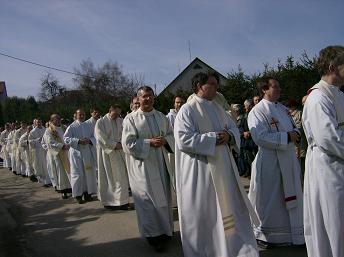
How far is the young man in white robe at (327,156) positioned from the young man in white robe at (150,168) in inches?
102

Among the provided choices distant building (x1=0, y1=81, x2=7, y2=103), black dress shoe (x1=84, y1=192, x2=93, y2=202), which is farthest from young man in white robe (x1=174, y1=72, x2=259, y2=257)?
distant building (x1=0, y1=81, x2=7, y2=103)

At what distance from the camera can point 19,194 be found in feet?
41.5

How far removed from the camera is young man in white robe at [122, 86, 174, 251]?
6.15 meters

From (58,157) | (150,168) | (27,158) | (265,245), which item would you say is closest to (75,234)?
(150,168)

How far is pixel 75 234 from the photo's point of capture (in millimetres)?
7320

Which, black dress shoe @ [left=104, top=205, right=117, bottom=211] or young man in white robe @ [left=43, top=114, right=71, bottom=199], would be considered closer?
black dress shoe @ [left=104, top=205, right=117, bottom=211]

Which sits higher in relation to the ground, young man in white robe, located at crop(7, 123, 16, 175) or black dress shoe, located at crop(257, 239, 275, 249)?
young man in white robe, located at crop(7, 123, 16, 175)

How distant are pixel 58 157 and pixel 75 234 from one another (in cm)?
455

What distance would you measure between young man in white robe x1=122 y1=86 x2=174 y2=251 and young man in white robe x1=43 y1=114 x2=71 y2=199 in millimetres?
5090

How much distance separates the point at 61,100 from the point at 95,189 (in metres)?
44.3

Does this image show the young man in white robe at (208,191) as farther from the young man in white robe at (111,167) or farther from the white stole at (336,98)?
the young man in white robe at (111,167)

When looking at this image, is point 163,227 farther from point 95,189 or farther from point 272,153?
point 95,189

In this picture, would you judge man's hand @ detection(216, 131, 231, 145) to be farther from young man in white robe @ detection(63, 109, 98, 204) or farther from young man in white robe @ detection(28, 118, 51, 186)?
young man in white robe @ detection(28, 118, 51, 186)

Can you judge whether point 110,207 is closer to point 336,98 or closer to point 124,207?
point 124,207
